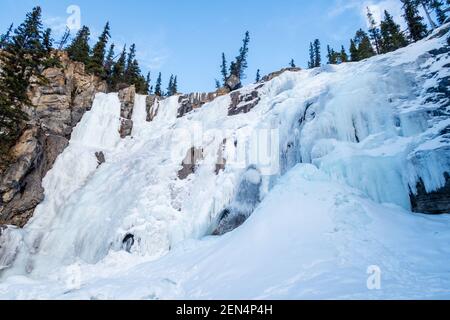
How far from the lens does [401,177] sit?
1038 centimetres

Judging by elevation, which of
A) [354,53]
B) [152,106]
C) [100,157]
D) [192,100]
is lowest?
[100,157]

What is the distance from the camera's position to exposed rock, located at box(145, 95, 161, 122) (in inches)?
1202

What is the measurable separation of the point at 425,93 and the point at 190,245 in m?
11.1

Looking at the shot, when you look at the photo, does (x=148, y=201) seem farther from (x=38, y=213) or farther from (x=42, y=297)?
(x=42, y=297)

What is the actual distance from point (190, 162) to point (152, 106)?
14.2 meters

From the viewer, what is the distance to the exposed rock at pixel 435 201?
9500 millimetres

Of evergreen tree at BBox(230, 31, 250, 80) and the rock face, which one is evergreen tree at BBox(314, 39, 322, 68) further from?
the rock face

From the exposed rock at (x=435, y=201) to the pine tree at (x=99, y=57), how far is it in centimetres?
3155

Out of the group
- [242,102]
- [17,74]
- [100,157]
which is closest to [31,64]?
[17,74]

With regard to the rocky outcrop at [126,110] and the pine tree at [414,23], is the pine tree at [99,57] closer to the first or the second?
→ the rocky outcrop at [126,110]

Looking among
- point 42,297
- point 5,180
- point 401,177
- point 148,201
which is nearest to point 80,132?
point 5,180

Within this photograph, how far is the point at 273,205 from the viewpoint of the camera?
10617 mm

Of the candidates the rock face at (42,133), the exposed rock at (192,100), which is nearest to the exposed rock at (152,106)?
the exposed rock at (192,100)

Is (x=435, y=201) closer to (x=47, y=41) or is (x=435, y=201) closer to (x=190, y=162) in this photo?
(x=190, y=162)
